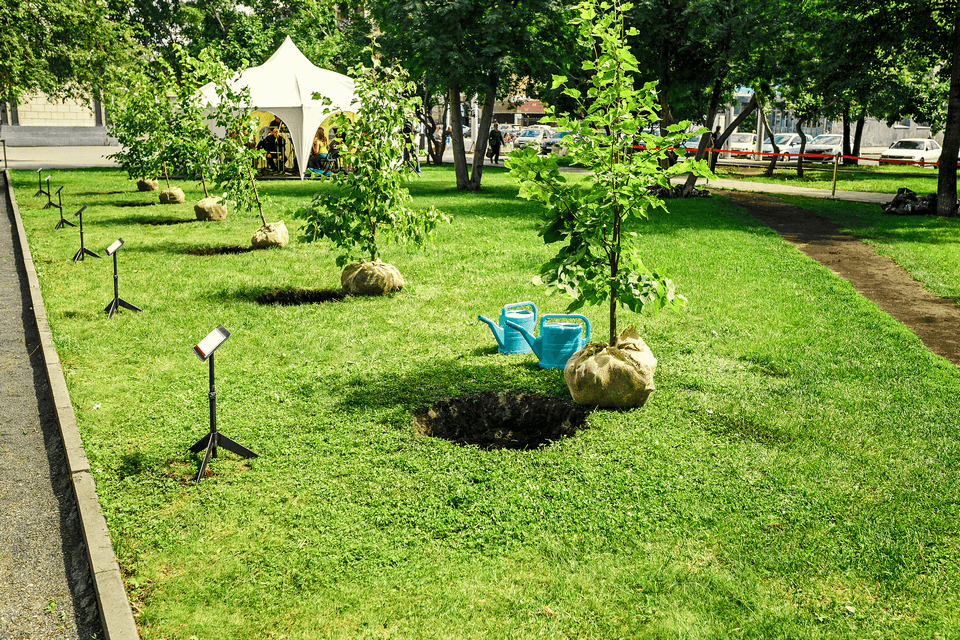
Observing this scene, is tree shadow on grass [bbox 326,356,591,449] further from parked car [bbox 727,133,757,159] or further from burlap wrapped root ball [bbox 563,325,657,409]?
parked car [bbox 727,133,757,159]

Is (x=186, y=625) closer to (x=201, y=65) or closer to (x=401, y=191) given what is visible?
(x=401, y=191)

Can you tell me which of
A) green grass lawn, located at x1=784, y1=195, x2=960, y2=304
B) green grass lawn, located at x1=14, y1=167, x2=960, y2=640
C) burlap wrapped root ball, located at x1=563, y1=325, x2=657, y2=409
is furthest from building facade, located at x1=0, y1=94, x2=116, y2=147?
burlap wrapped root ball, located at x1=563, y1=325, x2=657, y2=409

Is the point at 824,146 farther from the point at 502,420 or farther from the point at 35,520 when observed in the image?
the point at 35,520

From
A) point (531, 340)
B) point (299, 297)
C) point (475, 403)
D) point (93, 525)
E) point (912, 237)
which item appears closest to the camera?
point (93, 525)

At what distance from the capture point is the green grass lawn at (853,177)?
26734 mm

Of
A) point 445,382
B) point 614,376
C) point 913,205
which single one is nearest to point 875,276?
point 614,376

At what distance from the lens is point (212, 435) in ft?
17.1

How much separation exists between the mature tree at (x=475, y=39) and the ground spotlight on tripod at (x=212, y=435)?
1615cm

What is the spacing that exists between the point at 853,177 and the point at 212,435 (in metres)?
31.2

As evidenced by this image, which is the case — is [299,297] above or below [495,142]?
below

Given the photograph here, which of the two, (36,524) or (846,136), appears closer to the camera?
(36,524)

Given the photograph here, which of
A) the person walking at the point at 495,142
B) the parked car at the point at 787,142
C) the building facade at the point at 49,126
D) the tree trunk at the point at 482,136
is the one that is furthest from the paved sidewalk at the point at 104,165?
the parked car at the point at 787,142

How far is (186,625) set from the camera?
144 inches

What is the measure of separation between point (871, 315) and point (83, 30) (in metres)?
25.3
